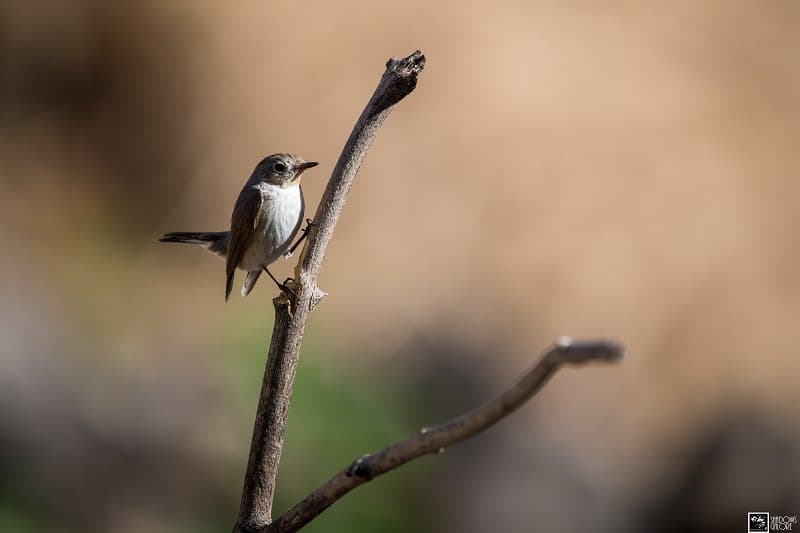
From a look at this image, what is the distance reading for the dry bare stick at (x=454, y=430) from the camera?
1.37 m

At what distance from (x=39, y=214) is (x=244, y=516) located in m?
7.66

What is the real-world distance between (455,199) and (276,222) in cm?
523

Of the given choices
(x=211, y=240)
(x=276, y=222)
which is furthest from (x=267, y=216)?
(x=211, y=240)

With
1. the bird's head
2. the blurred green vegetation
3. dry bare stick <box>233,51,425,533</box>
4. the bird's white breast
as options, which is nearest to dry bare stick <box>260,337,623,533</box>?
→ dry bare stick <box>233,51,425,533</box>

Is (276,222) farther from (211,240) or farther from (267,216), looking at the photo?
(211,240)

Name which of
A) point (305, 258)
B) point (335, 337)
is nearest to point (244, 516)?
point (305, 258)

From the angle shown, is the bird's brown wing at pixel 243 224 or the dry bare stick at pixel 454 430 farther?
the bird's brown wing at pixel 243 224

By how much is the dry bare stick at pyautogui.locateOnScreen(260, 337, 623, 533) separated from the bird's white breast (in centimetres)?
194

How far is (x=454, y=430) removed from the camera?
160 centimetres

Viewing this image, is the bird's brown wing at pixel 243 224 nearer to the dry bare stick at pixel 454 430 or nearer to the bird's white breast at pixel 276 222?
the bird's white breast at pixel 276 222

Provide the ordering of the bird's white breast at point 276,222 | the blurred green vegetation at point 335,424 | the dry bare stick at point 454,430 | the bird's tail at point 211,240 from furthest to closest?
the blurred green vegetation at point 335,424 → the bird's tail at point 211,240 → the bird's white breast at point 276,222 → the dry bare stick at point 454,430

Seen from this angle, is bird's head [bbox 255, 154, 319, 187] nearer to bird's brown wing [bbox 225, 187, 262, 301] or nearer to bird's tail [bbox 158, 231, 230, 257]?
bird's brown wing [bbox 225, 187, 262, 301]

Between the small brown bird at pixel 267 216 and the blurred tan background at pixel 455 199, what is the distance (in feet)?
9.62

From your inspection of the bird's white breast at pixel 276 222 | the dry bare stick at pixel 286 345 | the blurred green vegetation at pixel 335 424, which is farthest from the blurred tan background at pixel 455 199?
the dry bare stick at pixel 286 345
